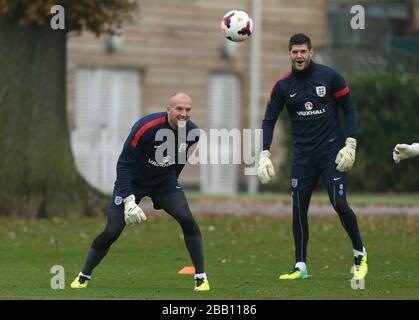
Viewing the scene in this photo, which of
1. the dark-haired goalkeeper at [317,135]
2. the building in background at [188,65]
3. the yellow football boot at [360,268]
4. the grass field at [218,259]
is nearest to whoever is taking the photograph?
the grass field at [218,259]

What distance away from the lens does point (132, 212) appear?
1202 centimetres

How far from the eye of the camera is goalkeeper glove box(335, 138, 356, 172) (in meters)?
13.0

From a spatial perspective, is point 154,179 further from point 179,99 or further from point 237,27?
point 237,27

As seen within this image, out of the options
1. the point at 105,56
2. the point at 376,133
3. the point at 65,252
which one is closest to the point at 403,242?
the point at 65,252

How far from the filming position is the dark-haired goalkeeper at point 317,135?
13172 millimetres

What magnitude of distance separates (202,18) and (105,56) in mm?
3562

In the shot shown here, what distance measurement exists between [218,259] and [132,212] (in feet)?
13.5

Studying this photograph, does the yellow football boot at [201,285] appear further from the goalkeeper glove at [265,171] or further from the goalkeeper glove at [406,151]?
the goalkeeper glove at [406,151]

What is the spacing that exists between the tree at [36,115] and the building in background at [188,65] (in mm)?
9862

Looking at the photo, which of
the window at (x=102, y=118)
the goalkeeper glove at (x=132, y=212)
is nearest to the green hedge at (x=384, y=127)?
the window at (x=102, y=118)

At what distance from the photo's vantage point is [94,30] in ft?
71.2

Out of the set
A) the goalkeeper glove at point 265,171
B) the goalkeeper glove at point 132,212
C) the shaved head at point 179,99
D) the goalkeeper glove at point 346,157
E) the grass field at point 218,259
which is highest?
the shaved head at point 179,99

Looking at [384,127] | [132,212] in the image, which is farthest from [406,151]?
[384,127]

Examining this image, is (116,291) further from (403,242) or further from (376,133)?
(376,133)
